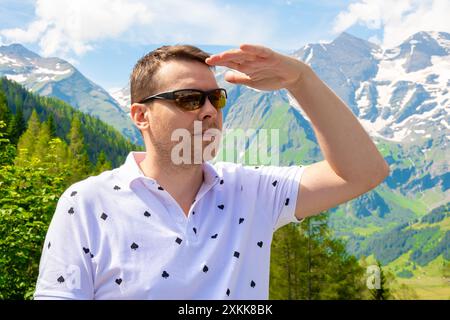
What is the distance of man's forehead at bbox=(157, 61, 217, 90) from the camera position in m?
3.37

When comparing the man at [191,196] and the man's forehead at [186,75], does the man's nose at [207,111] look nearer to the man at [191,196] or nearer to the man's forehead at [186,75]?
the man at [191,196]

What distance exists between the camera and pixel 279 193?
11.5ft

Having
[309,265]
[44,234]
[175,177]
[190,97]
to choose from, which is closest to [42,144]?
[309,265]

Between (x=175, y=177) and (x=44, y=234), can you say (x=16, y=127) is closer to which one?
(x=44, y=234)

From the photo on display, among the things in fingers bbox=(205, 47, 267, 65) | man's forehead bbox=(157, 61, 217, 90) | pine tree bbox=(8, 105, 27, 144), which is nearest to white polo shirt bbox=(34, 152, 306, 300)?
man's forehead bbox=(157, 61, 217, 90)

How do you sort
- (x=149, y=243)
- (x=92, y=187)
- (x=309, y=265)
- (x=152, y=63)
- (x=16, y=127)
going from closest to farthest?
(x=149, y=243)
(x=92, y=187)
(x=152, y=63)
(x=309, y=265)
(x=16, y=127)

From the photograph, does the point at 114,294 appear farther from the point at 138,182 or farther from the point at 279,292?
the point at 279,292

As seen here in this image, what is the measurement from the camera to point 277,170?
364 cm

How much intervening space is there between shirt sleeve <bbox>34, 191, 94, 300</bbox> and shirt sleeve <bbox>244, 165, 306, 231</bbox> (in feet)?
3.93

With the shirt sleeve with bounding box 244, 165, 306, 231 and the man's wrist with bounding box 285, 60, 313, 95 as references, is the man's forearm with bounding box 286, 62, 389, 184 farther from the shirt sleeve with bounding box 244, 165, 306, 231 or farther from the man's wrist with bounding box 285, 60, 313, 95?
the shirt sleeve with bounding box 244, 165, 306, 231

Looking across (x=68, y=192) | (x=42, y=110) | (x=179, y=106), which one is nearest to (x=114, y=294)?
(x=68, y=192)

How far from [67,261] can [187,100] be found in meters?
1.20
